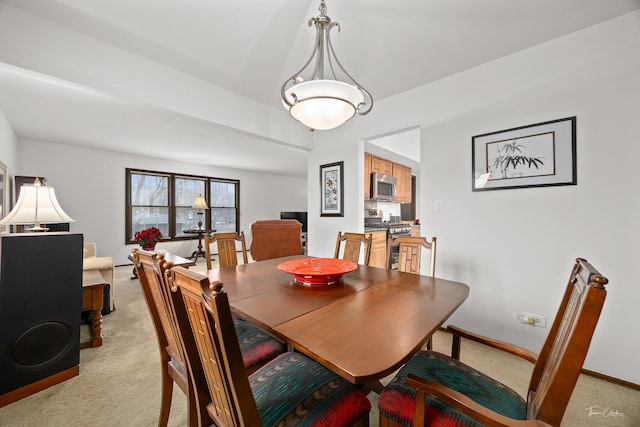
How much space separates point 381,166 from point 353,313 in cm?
359

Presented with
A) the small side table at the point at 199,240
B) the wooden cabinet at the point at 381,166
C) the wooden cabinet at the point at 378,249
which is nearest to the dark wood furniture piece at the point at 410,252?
the wooden cabinet at the point at 378,249

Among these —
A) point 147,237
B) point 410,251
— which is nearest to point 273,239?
point 147,237

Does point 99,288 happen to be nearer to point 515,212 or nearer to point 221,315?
point 221,315

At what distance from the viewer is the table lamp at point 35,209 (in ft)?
6.35

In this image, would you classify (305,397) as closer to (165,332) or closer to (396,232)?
(165,332)

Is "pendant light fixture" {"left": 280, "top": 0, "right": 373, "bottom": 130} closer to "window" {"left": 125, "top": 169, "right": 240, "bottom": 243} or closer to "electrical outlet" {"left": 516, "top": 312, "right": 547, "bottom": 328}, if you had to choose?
"electrical outlet" {"left": 516, "top": 312, "right": 547, "bottom": 328}

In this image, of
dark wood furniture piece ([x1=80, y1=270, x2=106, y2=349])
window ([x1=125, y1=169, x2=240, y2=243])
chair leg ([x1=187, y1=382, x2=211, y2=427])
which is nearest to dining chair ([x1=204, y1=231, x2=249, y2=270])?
dark wood furniture piece ([x1=80, y1=270, x2=106, y2=349])

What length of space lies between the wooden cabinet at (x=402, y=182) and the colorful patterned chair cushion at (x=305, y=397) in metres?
4.24

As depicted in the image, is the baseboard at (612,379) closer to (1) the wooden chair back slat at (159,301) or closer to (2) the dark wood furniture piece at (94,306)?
(1) the wooden chair back slat at (159,301)

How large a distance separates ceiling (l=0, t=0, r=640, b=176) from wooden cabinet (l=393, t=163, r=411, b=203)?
227 cm

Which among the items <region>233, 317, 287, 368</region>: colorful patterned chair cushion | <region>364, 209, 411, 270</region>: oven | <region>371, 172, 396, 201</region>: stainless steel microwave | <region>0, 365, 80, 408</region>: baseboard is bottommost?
<region>0, 365, 80, 408</region>: baseboard

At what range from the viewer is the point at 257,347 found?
1398mm

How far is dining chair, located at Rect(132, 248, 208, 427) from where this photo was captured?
99 cm

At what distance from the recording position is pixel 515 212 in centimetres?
214
